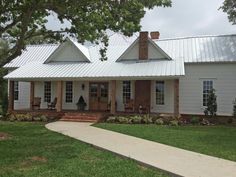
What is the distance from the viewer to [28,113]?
27.3 meters

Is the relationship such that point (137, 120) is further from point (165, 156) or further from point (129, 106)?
point (165, 156)

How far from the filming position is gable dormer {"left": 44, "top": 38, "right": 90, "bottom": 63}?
30.3m

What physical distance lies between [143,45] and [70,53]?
588cm

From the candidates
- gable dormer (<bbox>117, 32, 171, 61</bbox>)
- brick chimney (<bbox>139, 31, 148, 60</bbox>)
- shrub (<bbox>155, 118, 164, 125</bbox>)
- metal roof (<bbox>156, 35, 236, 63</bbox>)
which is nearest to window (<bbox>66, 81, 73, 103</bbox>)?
gable dormer (<bbox>117, 32, 171, 61</bbox>)

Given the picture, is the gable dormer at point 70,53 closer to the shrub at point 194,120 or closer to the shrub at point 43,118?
the shrub at point 43,118

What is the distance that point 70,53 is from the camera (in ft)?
101

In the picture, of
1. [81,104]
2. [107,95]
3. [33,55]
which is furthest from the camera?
[33,55]

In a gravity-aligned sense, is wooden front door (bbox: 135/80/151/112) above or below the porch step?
above

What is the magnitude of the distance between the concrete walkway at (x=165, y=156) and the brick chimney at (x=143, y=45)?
469 inches

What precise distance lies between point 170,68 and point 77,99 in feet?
26.5

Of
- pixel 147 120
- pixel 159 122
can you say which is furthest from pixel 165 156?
pixel 147 120

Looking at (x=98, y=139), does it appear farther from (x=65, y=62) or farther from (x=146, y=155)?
(x=65, y=62)

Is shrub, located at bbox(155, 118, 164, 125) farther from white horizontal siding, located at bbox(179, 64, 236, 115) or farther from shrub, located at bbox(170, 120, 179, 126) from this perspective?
white horizontal siding, located at bbox(179, 64, 236, 115)

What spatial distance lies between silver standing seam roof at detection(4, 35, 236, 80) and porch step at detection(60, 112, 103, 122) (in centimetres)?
245
